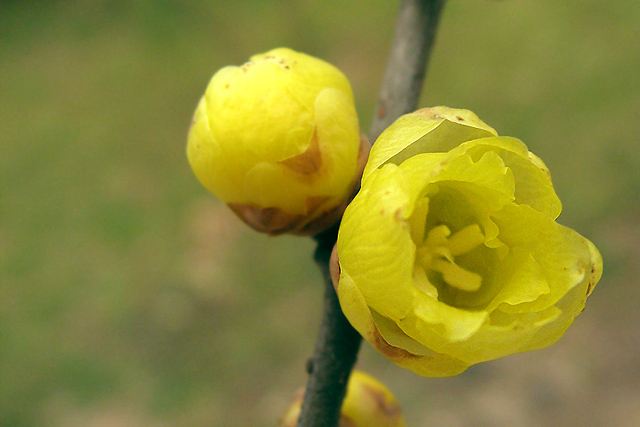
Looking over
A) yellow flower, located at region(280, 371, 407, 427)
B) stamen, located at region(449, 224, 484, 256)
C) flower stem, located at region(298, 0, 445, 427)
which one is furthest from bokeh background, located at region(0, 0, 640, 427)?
stamen, located at region(449, 224, 484, 256)

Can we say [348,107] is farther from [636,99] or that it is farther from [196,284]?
[636,99]

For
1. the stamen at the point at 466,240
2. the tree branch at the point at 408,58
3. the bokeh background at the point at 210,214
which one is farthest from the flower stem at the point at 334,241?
the bokeh background at the point at 210,214

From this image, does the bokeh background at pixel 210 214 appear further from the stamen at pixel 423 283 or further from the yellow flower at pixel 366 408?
the stamen at pixel 423 283

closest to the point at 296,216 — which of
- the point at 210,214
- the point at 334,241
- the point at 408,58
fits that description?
the point at 334,241

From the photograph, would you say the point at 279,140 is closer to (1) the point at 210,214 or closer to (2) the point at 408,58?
(2) the point at 408,58

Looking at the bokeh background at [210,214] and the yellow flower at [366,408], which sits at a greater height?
the yellow flower at [366,408]

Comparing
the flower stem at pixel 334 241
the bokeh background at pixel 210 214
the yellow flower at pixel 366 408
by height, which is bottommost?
the bokeh background at pixel 210 214

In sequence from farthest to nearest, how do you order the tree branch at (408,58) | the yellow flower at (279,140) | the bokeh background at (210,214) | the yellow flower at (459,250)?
1. the bokeh background at (210,214)
2. the tree branch at (408,58)
3. the yellow flower at (279,140)
4. the yellow flower at (459,250)

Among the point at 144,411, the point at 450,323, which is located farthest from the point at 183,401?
the point at 450,323
